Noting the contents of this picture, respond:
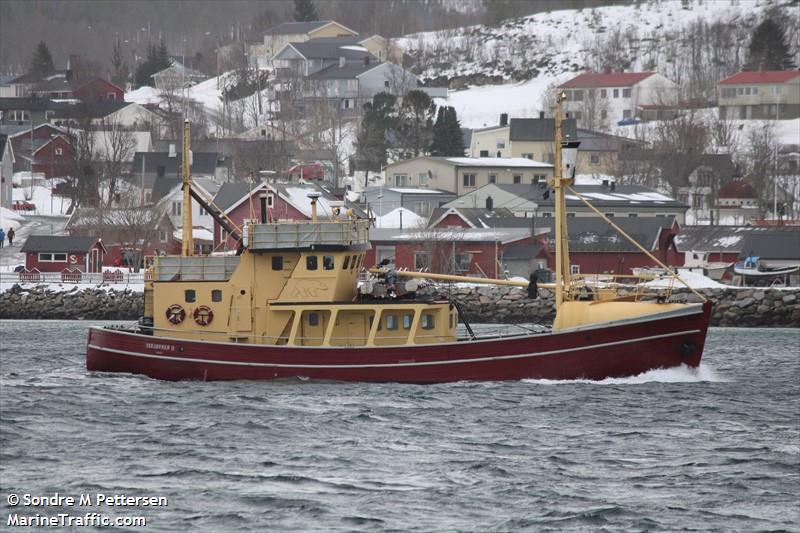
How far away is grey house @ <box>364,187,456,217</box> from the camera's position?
303ft

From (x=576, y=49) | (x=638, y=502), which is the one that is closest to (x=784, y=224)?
(x=638, y=502)

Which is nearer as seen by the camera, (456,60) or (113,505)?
(113,505)

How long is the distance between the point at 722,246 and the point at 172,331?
1728 inches

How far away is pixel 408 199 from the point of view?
94062mm

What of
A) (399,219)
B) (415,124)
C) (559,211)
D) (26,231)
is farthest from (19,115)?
(559,211)

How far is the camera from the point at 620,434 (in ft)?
107

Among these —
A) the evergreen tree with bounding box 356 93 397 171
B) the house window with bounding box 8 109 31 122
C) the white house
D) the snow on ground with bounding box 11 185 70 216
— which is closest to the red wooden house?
the snow on ground with bounding box 11 185 70 216

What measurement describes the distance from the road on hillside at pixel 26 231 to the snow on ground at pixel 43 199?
232 inches

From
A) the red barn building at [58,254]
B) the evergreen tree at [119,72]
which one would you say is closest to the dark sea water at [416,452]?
the red barn building at [58,254]

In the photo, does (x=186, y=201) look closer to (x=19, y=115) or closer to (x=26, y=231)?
(x=26, y=231)

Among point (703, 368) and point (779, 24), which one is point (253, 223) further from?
point (779, 24)

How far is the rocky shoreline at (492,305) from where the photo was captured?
211 feet

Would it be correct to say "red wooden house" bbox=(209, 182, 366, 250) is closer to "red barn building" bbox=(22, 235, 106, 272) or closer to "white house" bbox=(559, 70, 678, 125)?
"red barn building" bbox=(22, 235, 106, 272)

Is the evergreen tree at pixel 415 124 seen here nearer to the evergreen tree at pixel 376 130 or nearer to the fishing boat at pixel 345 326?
the evergreen tree at pixel 376 130
